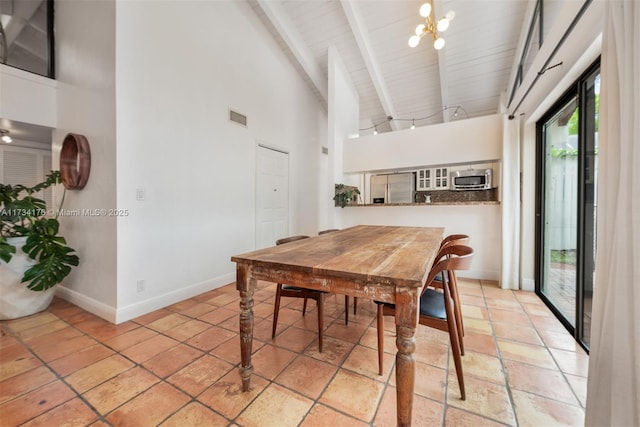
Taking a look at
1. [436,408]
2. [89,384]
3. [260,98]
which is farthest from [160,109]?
[436,408]

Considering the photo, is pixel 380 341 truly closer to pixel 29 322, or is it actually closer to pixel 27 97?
pixel 29 322

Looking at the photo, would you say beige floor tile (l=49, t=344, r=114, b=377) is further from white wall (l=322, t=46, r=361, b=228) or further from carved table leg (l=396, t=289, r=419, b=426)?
white wall (l=322, t=46, r=361, b=228)

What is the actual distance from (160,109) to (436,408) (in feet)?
10.5

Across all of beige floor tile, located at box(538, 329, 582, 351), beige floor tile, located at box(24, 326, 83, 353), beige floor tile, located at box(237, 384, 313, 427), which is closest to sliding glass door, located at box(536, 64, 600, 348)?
beige floor tile, located at box(538, 329, 582, 351)

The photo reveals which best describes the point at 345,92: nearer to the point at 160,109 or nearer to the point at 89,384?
the point at 160,109

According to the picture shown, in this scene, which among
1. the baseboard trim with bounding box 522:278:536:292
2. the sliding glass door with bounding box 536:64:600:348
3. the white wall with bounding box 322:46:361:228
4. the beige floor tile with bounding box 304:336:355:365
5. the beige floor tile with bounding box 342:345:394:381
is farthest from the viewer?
the white wall with bounding box 322:46:361:228

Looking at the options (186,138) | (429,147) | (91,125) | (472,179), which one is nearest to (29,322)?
(91,125)

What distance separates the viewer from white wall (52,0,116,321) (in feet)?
7.10

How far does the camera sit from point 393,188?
6578mm

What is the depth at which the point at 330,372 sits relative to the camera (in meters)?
1.48

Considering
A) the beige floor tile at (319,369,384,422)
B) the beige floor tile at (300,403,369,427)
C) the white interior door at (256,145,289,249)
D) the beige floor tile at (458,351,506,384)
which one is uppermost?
the white interior door at (256,145,289,249)

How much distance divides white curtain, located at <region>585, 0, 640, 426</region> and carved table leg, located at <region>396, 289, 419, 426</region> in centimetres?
69

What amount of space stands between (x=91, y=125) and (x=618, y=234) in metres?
3.65

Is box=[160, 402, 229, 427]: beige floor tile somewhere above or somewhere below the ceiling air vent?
below
